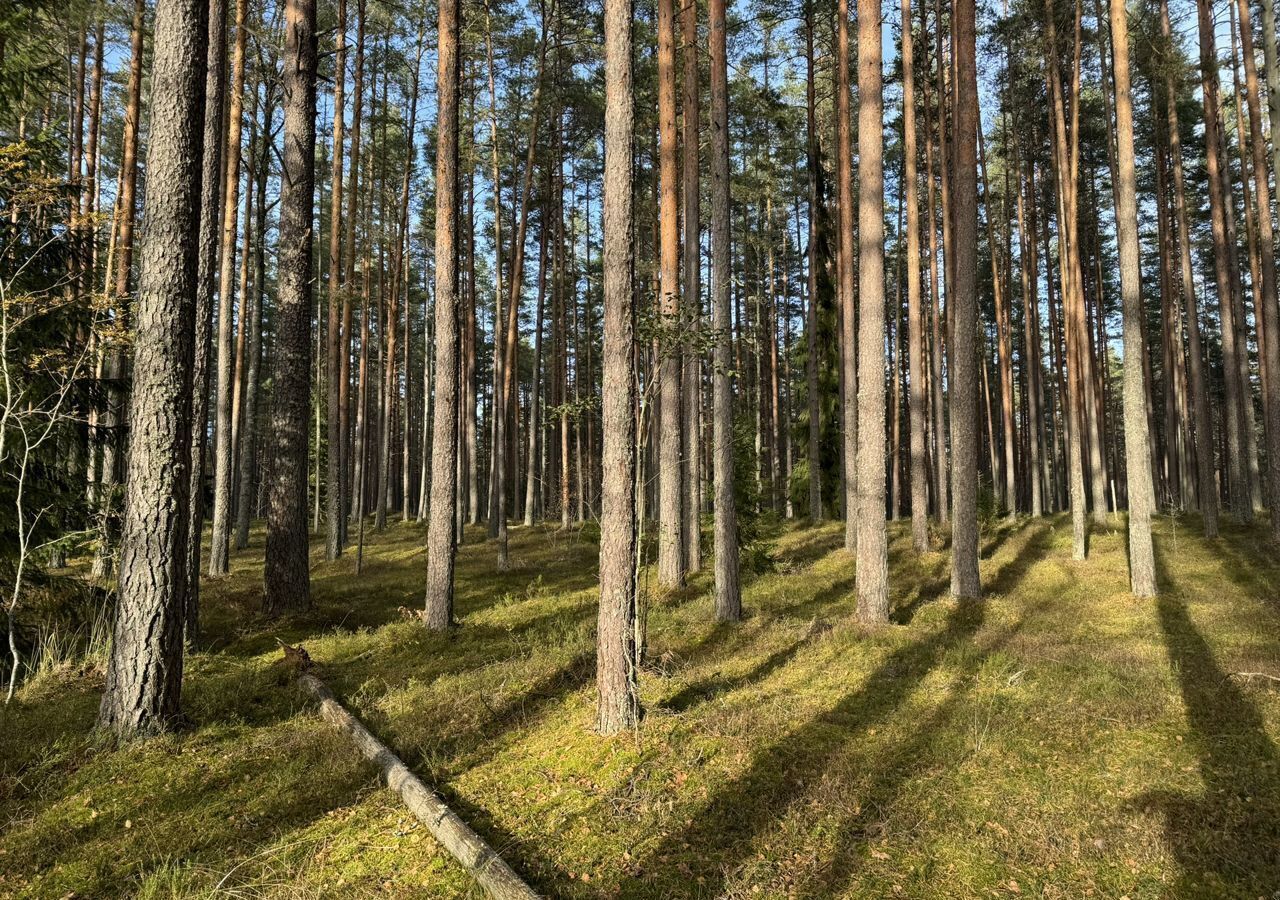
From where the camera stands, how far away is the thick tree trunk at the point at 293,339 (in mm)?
10938

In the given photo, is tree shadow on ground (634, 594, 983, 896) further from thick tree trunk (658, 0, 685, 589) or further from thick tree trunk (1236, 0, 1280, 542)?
thick tree trunk (1236, 0, 1280, 542)

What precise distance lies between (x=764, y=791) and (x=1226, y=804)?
3.35 metres

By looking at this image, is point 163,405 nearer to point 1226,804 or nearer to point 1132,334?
point 1226,804

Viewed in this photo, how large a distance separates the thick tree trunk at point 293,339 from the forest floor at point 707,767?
88 centimetres

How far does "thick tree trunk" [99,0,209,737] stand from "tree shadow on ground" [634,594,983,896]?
4815mm

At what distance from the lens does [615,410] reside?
6.45 m

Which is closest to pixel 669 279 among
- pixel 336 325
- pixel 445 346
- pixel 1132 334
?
pixel 445 346

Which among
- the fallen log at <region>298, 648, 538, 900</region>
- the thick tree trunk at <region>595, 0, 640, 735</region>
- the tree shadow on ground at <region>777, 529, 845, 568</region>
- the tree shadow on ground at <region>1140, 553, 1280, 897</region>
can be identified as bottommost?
the tree shadow on ground at <region>1140, 553, 1280, 897</region>

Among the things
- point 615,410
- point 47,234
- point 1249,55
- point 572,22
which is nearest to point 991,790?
point 615,410

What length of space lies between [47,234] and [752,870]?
413 inches

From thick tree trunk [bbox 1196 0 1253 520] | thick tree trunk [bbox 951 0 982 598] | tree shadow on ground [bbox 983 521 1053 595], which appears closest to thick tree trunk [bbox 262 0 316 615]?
thick tree trunk [bbox 951 0 982 598]

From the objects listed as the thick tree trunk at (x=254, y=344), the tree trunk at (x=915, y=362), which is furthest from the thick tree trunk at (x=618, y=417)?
the thick tree trunk at (x=254, y=344)

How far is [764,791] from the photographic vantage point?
17.2 ft

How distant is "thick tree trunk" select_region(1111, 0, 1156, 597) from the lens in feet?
39.1
